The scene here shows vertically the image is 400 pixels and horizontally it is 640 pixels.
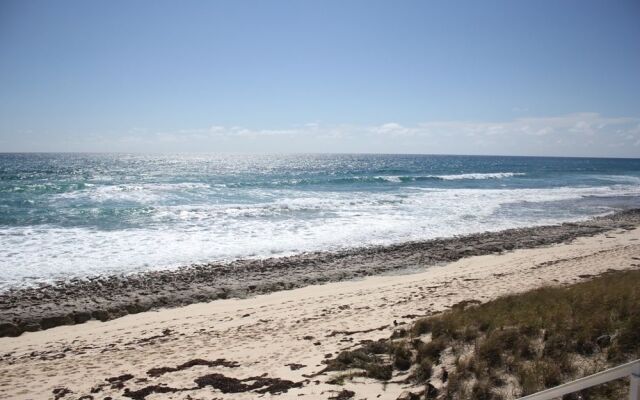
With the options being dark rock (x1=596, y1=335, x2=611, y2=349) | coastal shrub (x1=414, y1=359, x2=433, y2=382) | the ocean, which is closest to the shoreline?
the ocean

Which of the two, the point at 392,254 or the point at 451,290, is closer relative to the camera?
the point at 451,290

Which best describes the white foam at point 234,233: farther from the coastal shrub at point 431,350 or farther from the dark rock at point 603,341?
the dark rock at point 603,341

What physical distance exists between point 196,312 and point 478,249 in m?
12.3

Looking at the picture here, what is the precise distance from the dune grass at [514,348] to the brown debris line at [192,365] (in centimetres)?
202

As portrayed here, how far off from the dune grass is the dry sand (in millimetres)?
628

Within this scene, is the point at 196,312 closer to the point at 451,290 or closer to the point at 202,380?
the point at 202,380

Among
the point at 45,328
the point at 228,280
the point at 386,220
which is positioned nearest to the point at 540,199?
the point at 386,220

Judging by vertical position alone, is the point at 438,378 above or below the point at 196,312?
above

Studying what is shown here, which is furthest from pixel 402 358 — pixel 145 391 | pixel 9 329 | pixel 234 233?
pixel 234 233

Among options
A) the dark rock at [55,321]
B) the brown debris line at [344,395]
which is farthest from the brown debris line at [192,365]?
the dark rock at [55,321]

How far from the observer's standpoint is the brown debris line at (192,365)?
7.13 metres

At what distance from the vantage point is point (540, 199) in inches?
1353

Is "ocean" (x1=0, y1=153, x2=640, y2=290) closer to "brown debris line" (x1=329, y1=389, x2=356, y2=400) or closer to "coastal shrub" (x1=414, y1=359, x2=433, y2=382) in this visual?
"brown debris line" (x1=329, y1=389, x2=356, y2=400)

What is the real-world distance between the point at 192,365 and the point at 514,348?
5.76 meters
